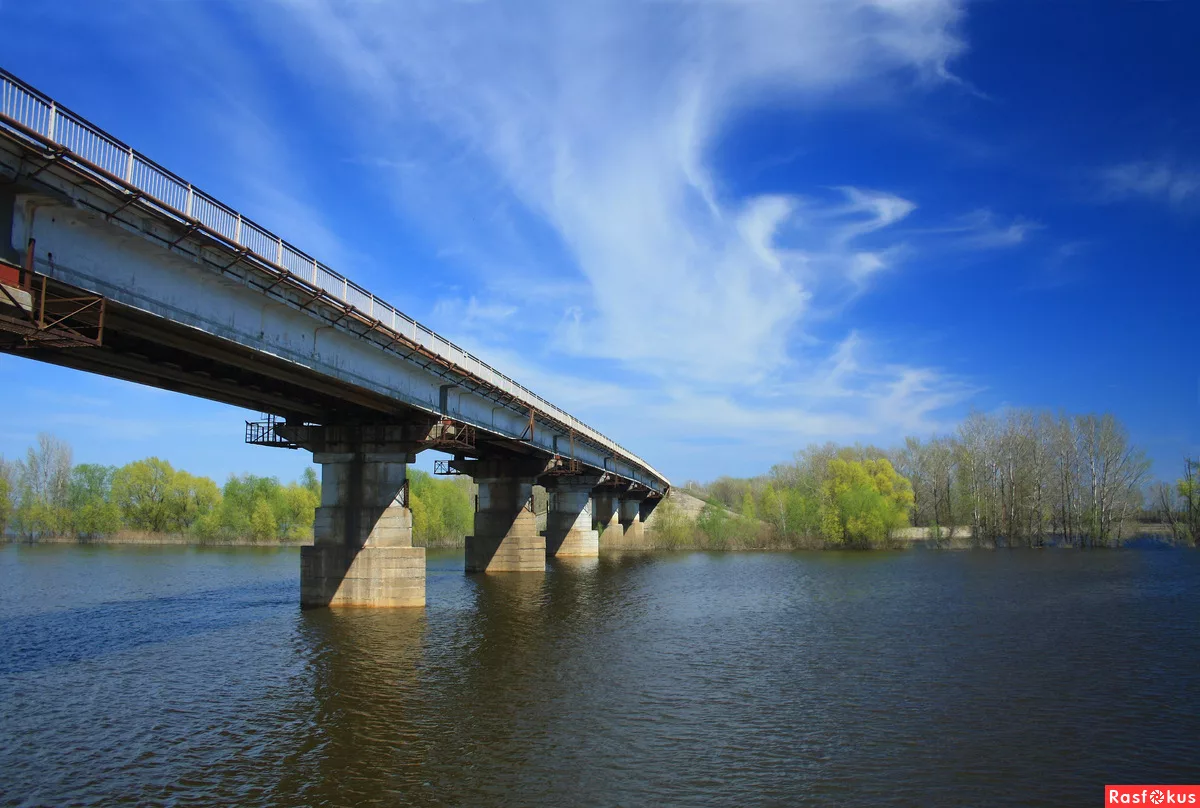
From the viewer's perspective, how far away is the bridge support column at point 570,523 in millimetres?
78750

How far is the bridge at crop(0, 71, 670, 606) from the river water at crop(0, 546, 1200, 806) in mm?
4659

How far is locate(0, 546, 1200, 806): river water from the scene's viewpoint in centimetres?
1322

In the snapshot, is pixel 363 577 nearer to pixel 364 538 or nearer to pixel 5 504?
pixel 364 538

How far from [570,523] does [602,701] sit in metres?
60.8

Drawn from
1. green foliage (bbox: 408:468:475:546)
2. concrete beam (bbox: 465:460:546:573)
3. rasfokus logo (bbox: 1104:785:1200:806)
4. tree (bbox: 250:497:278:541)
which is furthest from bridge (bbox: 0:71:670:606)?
tree (bbox: 250:497:278:541)

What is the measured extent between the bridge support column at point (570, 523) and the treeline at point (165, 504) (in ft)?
68.2

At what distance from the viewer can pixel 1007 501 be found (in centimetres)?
8906

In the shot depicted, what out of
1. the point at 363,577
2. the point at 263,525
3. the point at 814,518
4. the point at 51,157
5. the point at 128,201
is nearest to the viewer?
the point at 51,157

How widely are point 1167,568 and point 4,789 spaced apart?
2624 inches

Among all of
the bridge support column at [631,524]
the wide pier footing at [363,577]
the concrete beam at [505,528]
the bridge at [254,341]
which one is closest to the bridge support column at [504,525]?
the concrete beam at [505,528]

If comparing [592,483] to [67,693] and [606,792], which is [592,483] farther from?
[606,792]

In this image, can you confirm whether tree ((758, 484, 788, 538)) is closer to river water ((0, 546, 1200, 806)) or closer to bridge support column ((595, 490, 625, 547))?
bridge support column ((595, 490, 625, 547))

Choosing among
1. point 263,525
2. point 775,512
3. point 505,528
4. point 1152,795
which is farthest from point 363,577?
point 263,525

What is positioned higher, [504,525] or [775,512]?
[504,525]
